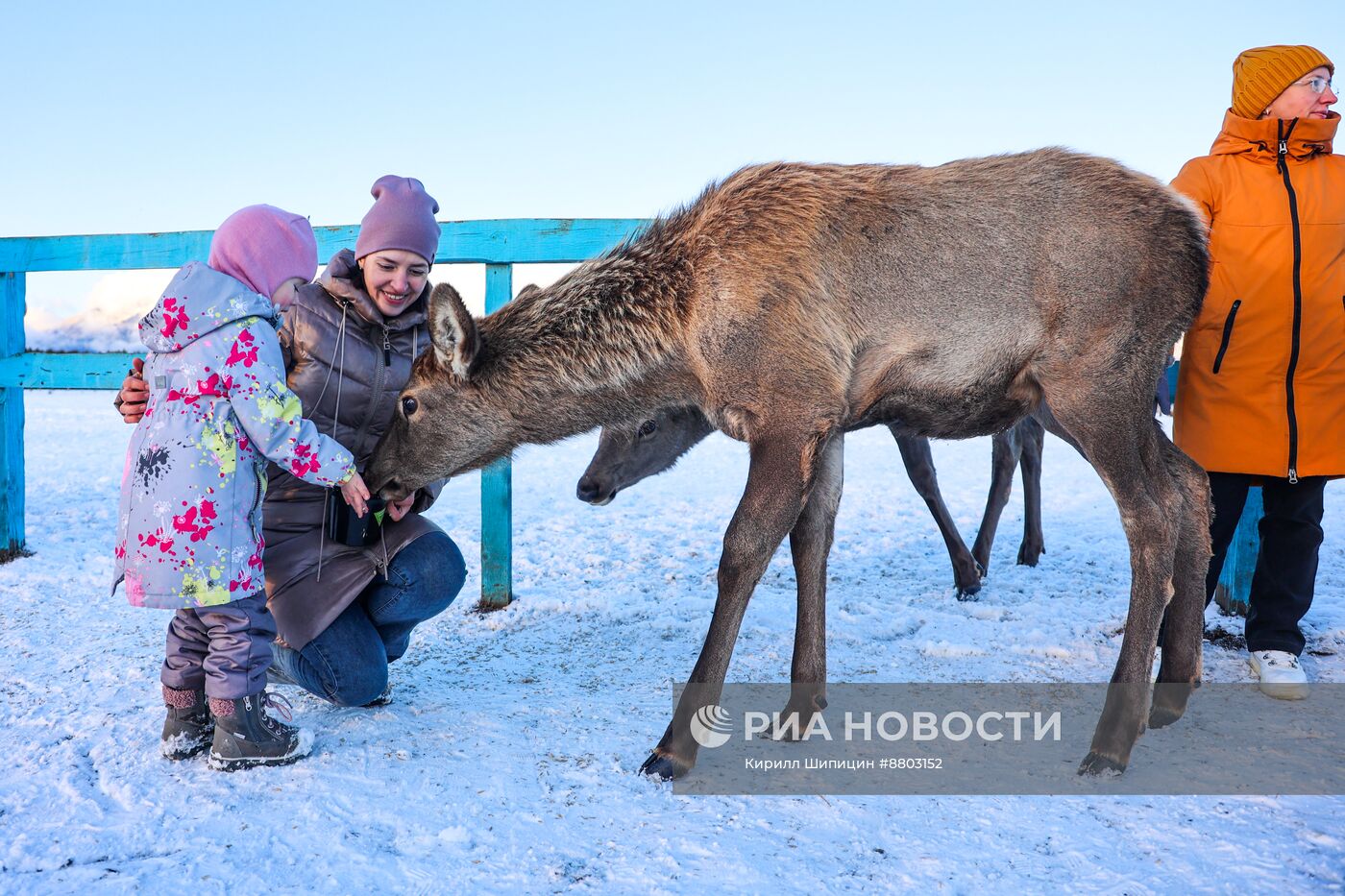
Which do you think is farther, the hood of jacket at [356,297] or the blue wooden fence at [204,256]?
the blue wooden fence at [204,256]

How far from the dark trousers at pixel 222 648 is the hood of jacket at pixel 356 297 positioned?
3.94ft

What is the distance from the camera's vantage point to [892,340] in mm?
3402

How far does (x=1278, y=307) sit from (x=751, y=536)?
8.13 feet

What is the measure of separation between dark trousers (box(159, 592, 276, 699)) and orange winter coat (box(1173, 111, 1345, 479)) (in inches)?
153

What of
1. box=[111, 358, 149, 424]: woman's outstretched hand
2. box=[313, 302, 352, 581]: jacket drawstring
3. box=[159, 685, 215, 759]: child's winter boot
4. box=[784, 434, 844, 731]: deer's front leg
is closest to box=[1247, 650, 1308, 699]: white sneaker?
box=[784, 434, 844, 731]: deer's front leg

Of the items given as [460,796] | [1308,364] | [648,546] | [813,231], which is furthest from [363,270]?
[1308,364]

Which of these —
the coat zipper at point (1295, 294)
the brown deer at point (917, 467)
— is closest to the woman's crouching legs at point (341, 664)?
the brown deer at point (917, 467)

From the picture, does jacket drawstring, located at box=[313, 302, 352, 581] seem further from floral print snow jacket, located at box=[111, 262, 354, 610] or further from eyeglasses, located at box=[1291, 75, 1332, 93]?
eyeglasses, located at box=[1291, 75, 1332, 93]

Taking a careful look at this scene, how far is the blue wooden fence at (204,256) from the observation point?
5492mm

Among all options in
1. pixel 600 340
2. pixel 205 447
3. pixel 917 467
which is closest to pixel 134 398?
pixel 205 447

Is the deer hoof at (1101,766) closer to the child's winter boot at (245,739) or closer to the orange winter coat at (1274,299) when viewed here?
the orange winter coat at (1274,299)

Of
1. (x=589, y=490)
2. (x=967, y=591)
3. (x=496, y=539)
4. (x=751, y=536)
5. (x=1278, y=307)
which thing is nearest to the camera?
(x=751, y=536)

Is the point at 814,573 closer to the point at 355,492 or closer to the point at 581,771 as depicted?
A: the point at 581,771

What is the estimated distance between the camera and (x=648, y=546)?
6625 millimetres
